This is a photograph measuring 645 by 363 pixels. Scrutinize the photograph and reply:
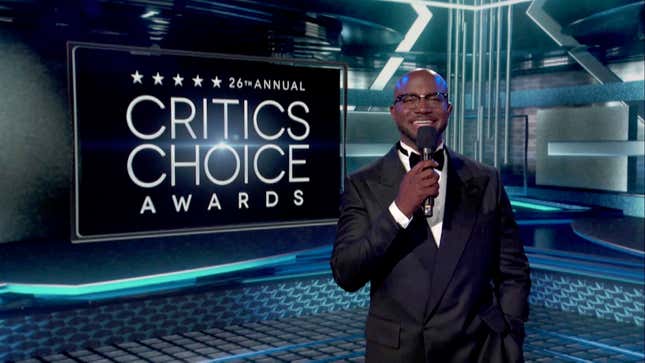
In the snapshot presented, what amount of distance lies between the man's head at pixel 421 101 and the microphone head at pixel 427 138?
17 mm

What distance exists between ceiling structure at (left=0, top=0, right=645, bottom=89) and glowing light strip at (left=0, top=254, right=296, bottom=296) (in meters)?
1.19

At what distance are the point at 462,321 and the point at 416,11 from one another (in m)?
3.71

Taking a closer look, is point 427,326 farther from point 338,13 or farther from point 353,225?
point 338,13

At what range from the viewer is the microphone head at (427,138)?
1.23 meters

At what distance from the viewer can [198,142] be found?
3750 millimetres

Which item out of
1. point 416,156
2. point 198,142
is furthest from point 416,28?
point 416,156

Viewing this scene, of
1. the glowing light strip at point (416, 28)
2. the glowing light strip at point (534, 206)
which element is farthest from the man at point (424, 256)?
the glowing light strip at point (534, 206)

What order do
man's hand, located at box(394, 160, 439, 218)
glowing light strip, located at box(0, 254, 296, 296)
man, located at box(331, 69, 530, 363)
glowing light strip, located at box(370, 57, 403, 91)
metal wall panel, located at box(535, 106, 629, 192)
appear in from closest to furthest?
man's hand, located at box(394, 160, 439, 218), man, located at box(331, 69, 530, 363), glowing light strip, located at box(0, 254, 296, 296), glowing light strip, located at box(370, 57, 403, 91), metal wall panel, located at box(535, 106, 629, 192)

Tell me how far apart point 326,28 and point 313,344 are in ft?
6.51

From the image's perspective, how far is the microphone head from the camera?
123cm

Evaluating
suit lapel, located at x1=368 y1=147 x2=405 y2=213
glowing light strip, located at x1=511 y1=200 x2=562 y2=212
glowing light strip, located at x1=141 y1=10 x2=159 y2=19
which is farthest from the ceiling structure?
suit lapel, located at x1=368 y1=147 x2=405 y2=213

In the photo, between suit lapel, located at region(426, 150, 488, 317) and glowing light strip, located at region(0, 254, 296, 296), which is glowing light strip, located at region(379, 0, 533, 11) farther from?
suit lapel, located at region(426, 150, 488, 317)

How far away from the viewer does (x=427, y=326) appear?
49.0 inches

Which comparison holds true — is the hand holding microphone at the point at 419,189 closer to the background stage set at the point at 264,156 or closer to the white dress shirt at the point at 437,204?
the white dress shirt at the point at 437,204
